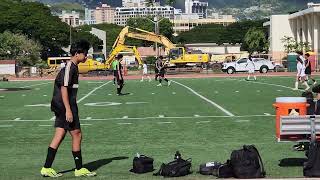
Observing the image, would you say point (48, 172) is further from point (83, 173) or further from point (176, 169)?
point (176, 169)

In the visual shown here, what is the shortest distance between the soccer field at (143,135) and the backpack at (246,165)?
0.27 m

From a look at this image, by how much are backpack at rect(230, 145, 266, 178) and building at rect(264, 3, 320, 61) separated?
3148 inches

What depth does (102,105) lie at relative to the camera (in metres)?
23.1

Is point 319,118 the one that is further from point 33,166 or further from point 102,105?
point 102,105

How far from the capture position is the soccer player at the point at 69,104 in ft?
30.2

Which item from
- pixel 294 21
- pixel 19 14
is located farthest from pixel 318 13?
pixel 19 14

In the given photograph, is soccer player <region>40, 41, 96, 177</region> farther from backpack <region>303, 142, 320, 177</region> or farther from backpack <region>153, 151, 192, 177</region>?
backpack <region>303, 142, 320, 177</region>

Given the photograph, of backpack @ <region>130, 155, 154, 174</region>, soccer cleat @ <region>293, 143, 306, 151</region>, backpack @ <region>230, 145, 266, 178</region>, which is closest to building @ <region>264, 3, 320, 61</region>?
soccer cleat @ <region>293, 143, 306, 151</region>

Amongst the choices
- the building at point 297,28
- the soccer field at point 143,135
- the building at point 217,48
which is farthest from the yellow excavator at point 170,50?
the building at point 217,48

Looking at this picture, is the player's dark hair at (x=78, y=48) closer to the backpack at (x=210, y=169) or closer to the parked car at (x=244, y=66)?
the backpack at (x=210, y=169)

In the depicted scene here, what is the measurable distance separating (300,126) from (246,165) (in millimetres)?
1002

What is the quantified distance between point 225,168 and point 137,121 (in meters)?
8.33

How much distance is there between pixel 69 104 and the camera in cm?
923

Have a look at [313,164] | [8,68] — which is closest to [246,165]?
[313,164]
